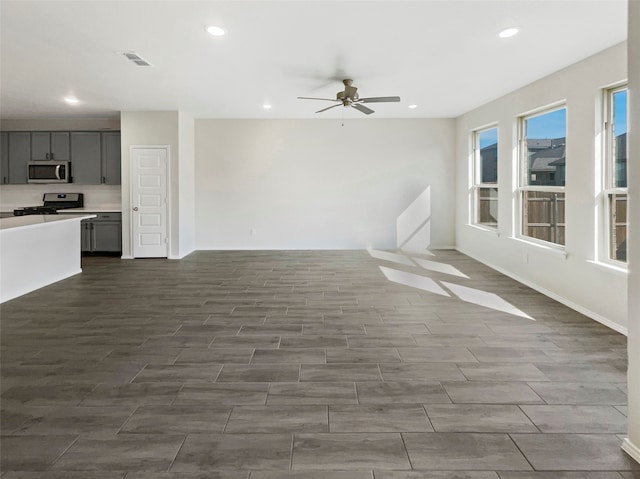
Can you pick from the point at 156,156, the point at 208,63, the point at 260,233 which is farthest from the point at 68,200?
the point at 208,63

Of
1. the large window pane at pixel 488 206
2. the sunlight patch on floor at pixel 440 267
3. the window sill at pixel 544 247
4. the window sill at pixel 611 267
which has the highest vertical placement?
the large window pane at pixel 488 206

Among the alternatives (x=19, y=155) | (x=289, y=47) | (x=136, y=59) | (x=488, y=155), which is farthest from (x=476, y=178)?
(x=19, y=155)

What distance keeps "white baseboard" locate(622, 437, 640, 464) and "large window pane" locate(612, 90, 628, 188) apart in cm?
279

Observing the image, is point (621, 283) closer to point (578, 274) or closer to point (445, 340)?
point (578, 274)

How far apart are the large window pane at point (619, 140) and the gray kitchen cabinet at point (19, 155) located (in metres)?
9.12

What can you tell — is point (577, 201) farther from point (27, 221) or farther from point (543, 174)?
point (27, 221)

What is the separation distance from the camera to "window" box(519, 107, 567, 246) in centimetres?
496

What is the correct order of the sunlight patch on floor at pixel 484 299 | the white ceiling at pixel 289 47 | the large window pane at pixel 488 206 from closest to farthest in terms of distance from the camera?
the white ceiling at pixel 289 47 → the sunlight patch on floor at pixel 484 299 → the large window pane at pixel 488 206

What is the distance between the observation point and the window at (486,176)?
6.92 meters

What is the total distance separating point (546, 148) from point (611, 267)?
6.55ft

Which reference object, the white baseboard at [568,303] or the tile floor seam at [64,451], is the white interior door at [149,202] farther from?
the tile floor seam at [64,451]

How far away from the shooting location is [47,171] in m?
8.03

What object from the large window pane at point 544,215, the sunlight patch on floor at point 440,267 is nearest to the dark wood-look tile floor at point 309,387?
the large window pane at point 544,215

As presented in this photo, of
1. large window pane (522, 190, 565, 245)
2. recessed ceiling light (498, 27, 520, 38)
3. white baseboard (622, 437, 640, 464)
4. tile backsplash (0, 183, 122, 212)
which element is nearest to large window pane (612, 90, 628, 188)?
large window pane (522, 190, 565, 245)
